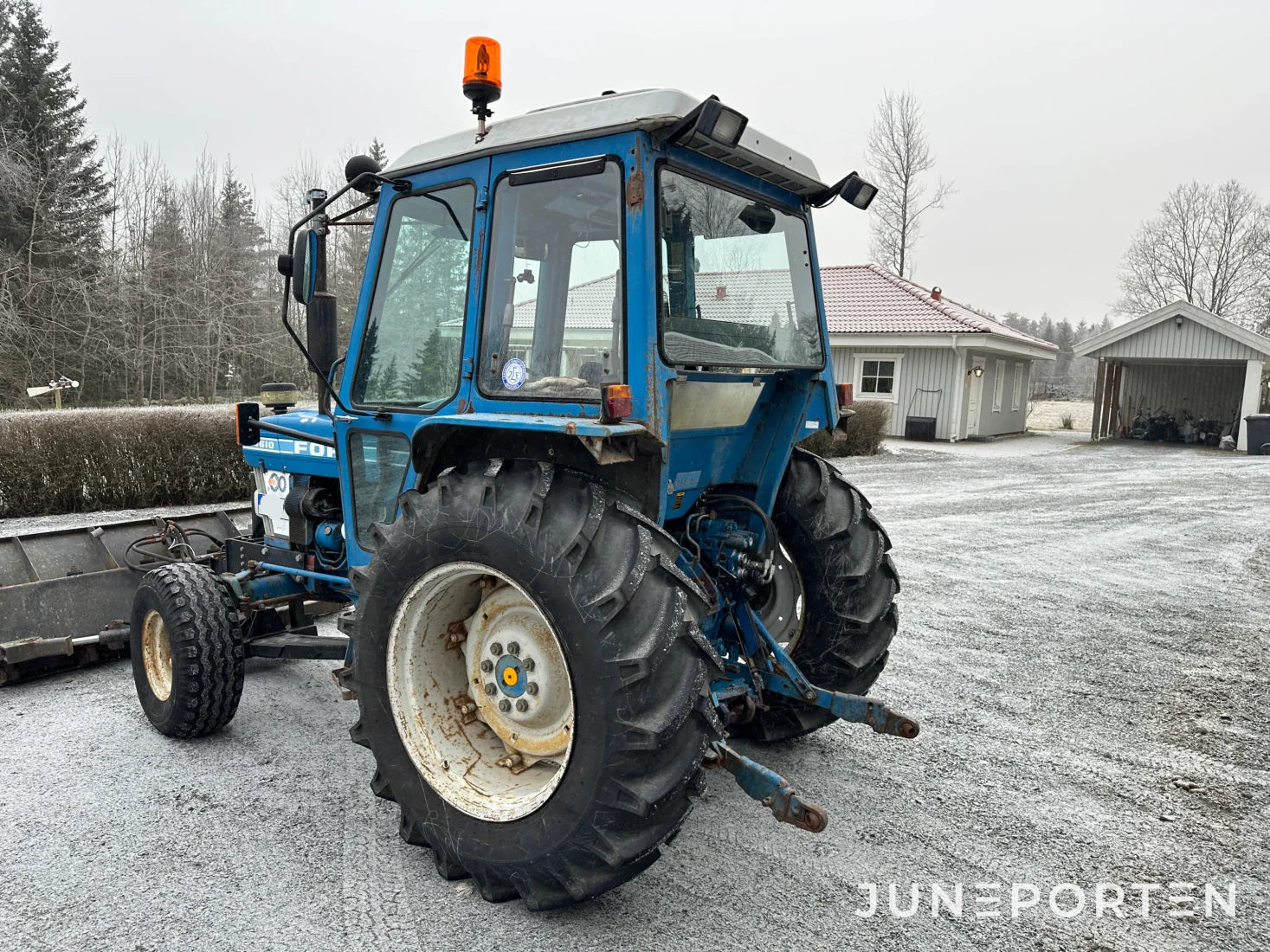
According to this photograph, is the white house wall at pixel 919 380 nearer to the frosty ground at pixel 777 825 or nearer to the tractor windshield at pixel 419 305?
the frosty ground at pixel 777 825

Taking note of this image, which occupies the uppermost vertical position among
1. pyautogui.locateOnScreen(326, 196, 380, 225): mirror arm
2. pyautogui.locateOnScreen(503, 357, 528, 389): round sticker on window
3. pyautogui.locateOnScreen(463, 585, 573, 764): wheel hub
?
pyautogui.locateOnScreen(326, 196, 380, 225): mirror arm

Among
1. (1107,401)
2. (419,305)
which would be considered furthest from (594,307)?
(1107,401)

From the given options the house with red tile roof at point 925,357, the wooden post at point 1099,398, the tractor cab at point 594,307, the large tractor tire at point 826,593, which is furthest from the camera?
the wooden post at point 1099,398

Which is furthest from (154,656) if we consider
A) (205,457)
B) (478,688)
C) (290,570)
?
(205,457)

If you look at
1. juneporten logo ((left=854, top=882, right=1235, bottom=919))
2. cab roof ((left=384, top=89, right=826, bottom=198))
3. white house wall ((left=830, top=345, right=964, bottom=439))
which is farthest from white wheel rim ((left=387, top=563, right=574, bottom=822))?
white house wall ((left=830, top=345, right=964, bottom=439))

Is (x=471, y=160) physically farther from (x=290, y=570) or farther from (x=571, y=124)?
A: (x=290, y=570)

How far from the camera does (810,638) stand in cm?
349

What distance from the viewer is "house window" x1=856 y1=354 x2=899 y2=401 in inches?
846

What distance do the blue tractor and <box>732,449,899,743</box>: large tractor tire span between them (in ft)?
0.04

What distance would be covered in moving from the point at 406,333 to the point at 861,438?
14.9 meters

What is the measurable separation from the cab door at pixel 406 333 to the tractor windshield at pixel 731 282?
2.20 feet

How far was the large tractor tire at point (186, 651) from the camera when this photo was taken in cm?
351

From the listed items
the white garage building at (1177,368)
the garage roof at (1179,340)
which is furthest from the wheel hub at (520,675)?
the white garage building at (1177,368)

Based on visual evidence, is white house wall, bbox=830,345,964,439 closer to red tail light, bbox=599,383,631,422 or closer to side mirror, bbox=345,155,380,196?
side mirror, bbox=345,155,380,196
